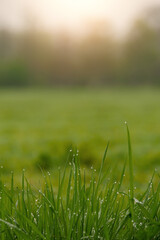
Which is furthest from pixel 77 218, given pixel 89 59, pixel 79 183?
pixel 89 59

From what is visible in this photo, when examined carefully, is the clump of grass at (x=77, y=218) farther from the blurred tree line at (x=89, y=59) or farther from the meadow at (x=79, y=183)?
the blurred tree line at (x=89, y=59)

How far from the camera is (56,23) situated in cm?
6606

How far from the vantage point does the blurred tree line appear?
5706 centimetres

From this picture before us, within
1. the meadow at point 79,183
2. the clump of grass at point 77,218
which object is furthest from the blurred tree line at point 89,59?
the clump of grass at point 77,218

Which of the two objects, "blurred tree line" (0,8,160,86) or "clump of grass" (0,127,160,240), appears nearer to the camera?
"clump of grass" (0,127,160,240)

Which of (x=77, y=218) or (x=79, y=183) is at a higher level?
(x=79, y=183)

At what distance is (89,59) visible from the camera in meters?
60.5

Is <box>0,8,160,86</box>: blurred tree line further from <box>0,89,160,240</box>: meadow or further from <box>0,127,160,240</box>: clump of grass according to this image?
<box>0,127,160,240</box>: clump of grass

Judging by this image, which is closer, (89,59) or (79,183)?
(79,183)

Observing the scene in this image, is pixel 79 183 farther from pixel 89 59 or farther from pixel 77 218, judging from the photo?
pixel 89 59

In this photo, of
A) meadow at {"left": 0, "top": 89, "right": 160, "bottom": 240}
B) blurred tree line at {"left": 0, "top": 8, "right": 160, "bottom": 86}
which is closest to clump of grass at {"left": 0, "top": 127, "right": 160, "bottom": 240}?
meadow at {"left": 0, "top": 89, "right": 160, "bottom": 240}

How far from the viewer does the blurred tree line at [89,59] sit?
5706 cm

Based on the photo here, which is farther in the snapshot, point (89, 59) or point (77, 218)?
point (89, 59)

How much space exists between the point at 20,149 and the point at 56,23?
60210 mm
